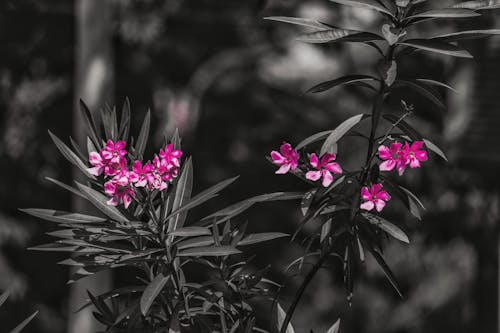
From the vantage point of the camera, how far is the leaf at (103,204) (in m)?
1.21

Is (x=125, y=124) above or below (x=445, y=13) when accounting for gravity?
below

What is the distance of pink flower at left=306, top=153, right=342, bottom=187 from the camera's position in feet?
3.88

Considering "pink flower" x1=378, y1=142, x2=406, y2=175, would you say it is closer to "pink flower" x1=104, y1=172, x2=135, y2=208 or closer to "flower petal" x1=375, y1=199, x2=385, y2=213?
"flower petal" x1=375, y1=199, x2=385, y2=213

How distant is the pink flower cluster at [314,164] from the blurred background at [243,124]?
4644 mm

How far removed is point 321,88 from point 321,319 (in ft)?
18.9

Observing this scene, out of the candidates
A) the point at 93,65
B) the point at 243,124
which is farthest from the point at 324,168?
the point at 243,124

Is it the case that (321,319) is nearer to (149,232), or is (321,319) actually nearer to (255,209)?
(255,209)

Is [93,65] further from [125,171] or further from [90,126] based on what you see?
[125,171]

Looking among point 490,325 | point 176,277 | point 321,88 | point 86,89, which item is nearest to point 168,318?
point 176,277

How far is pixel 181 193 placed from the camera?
1.27m

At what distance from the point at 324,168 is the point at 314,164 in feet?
0.06

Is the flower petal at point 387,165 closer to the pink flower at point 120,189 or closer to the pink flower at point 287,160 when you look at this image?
the pink flower at point 287,160

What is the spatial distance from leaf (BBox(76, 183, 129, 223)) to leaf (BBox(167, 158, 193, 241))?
7 centimetres

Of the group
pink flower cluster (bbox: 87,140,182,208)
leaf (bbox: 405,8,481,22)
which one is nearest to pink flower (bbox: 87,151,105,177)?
pink flower cluster (bbox: 87,140,182,208)
